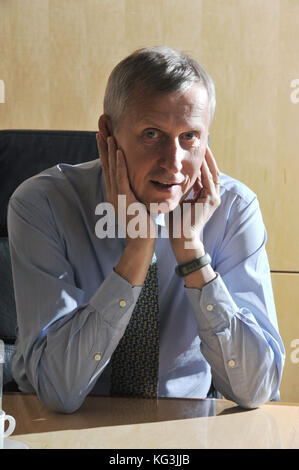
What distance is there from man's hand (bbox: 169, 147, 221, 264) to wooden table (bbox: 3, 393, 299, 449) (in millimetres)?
282

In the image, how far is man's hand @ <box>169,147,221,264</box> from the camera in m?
1.26

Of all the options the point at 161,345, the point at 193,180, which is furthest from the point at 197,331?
the point at 193,180

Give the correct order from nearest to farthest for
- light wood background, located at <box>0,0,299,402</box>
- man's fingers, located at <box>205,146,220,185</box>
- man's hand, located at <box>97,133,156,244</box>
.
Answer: man's hand, located at <box>97,133,156,244</box> → man's fingers, located at <box>205,146,220,185</box> → light wood background, located at <box>0,0,299,402</box>

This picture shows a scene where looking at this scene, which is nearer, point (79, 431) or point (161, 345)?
point (79, 431)

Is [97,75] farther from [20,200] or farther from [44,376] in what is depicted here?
[44,376]

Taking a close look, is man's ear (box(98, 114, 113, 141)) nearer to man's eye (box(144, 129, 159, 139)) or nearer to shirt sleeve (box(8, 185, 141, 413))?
man's eye (box(144, 129, 159, 139))

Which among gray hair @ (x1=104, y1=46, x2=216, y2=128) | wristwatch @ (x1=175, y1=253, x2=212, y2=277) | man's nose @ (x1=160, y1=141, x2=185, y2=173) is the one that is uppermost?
gray hair @ (x1=104, y1=46, x2=216, y2=128)

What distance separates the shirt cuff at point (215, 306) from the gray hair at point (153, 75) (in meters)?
0.34

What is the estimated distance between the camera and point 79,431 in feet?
3.29

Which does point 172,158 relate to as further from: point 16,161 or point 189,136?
point 16,161

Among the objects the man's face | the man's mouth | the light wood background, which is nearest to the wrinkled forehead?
the man's face

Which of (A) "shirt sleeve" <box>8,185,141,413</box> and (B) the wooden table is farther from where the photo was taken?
(A) "shirt sleeve" <box>8,185,141,413</box>

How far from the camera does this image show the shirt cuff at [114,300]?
3.84 feet
